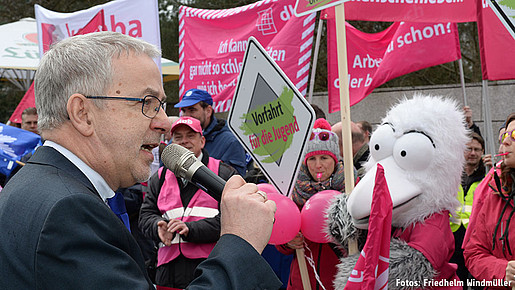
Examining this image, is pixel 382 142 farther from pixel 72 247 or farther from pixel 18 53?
pixel 18 53

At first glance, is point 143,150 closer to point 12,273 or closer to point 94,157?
point 94,157

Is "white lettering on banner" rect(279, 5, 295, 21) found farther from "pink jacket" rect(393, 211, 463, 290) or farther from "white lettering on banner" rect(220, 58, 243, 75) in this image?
"pink jacket" rect(393, 211, 463, 290)

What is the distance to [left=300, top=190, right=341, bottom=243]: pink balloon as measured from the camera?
127 inches

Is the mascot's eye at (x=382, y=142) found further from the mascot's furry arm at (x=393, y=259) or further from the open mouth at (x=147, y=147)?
the open mouth at (x=147, y=147)

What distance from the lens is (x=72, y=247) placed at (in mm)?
1279

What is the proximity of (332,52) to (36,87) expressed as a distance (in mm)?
5394

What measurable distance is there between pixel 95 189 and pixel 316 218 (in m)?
1.89

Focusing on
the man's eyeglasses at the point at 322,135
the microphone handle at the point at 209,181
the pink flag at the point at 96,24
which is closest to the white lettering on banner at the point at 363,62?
the pink flag at the point at 96,24

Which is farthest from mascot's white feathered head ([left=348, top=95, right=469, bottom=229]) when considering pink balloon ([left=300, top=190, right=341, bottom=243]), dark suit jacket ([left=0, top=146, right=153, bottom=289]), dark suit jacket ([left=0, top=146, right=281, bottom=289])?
dark suit jacket ([left=0, top=146, right=153, bottom=289])

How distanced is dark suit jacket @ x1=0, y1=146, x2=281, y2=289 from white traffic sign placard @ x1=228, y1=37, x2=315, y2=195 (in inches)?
63.0

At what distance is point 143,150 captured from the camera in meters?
1.69

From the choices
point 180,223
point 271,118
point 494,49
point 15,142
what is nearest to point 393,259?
point 271,118

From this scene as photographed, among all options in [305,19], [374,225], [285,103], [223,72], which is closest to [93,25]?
[223,72]

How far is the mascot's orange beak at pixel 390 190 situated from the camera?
2.95 meters
